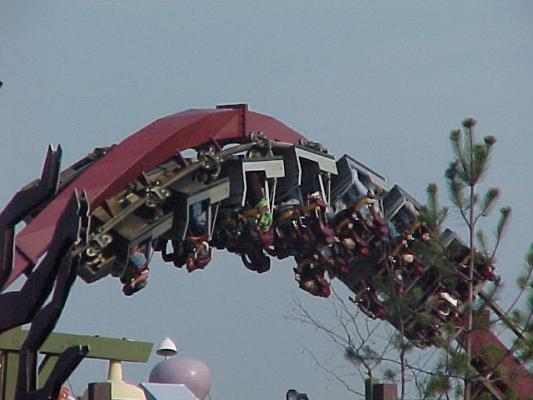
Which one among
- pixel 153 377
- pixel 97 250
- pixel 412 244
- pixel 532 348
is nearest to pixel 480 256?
pixel 532 348

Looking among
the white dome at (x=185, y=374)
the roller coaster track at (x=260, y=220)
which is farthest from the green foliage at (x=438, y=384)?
the white dome at (x=185, y=374)

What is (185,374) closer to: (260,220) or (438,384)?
(260,220)

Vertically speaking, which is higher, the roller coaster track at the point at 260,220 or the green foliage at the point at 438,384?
the roller coaster track at the point at 260,220

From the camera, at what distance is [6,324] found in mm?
6887

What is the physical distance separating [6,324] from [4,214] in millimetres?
632

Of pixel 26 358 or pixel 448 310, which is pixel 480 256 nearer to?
pixel 448 310

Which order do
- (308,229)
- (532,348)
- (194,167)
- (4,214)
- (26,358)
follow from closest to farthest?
(26,358), (4,214), (532,348), (194,167), (308,229)

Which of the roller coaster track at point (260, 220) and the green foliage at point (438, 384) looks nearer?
the green foliage at point (438, 384)

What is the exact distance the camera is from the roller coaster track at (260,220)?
10.2 metres

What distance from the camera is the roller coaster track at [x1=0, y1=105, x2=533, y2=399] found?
1017cm

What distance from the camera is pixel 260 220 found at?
11.4 m

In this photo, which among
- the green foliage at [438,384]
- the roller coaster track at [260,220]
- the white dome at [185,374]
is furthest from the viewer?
the white dome at [185,374]

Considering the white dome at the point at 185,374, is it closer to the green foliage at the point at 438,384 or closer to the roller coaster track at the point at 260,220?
the roller coaster track at the point at 260,220

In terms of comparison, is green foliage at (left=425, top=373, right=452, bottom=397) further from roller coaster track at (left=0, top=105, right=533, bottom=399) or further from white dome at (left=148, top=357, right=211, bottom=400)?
white dome at (left=148, top=357, right=211, bottom=400)
